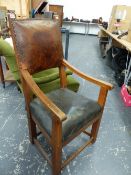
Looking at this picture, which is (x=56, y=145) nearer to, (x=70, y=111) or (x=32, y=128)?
(x=70, y=111)

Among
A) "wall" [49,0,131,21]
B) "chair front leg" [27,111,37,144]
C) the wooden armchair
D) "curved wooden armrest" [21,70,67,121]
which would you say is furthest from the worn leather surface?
"wall" [49,0,131,21]

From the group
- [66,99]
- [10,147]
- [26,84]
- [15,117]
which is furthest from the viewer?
[15,117]

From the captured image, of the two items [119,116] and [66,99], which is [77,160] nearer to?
[66,99]

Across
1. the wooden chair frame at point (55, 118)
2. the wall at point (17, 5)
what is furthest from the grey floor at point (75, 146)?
the wall at point (17, 5)

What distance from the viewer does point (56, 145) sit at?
91 centimetres

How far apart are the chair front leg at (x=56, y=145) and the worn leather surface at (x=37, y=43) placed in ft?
1.52

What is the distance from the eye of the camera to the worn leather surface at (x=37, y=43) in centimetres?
101

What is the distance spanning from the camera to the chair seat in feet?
3.12

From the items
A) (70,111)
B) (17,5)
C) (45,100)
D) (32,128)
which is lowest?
(32,128)

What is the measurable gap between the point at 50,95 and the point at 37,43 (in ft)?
1.32

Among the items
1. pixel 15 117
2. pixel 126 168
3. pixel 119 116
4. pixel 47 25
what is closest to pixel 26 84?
pixel 47 25

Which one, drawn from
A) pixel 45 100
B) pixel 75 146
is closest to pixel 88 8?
pixel 75 146

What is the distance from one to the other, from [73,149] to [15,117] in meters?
0.72

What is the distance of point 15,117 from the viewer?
1660 mm
